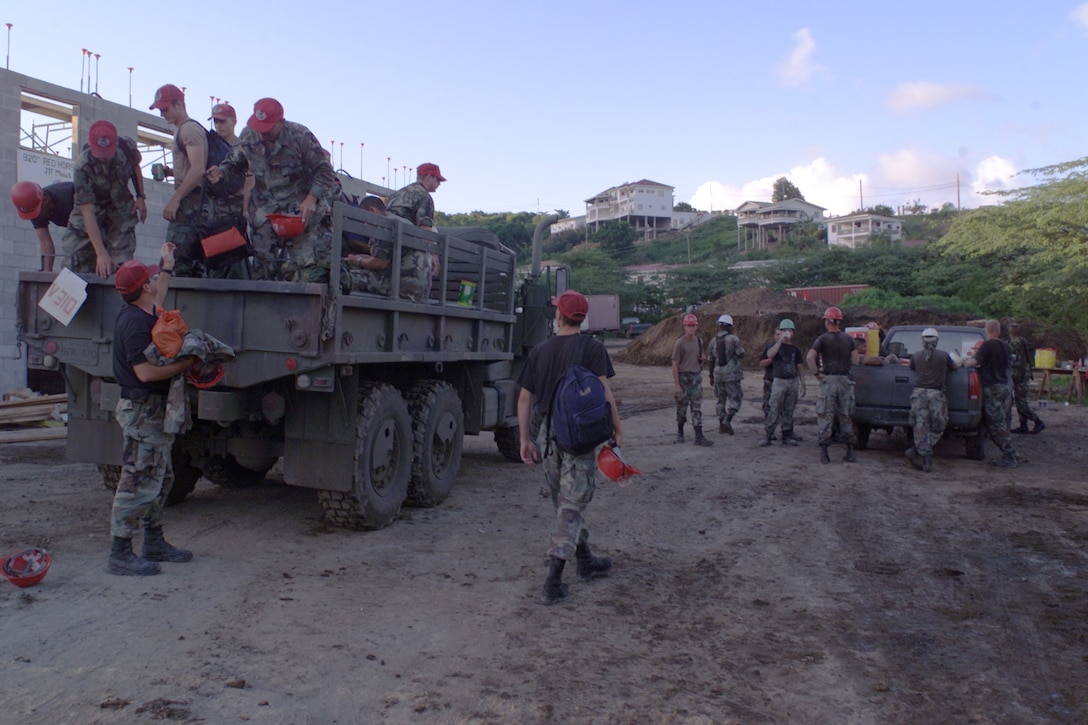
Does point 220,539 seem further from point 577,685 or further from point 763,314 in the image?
point 763,314

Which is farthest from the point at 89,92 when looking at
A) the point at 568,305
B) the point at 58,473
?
the point at 568,305

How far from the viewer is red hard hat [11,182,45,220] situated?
20.2 ft

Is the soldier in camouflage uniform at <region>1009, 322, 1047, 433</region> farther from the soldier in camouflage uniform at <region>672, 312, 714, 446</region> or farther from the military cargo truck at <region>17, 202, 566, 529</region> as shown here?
the military cargo truck at <region>17, 202, 566, 529</region>

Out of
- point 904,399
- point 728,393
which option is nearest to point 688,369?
point 728,393

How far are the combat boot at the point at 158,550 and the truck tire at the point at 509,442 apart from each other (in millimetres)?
4579

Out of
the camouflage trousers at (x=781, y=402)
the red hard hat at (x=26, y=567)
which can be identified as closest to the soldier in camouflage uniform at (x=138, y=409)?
the red hard hat at (x=26, y=567)

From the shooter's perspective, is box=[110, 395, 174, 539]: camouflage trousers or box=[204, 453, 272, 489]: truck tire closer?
box=[110, 395, 174, 539]: camouflage trousers

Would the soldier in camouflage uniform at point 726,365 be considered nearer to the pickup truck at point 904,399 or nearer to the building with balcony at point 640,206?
the pickup truck at point 904,399

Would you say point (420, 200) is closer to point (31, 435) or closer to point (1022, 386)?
point (31, 435)

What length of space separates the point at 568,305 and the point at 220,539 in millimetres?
2972

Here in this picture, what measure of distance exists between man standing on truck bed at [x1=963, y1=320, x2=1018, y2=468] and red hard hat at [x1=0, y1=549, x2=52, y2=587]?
31.9ft

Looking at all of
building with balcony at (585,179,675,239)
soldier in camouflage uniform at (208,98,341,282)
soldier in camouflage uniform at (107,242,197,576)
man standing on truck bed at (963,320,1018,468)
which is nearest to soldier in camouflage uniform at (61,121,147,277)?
soldier in camouflage uniform at (208,98,341,282)

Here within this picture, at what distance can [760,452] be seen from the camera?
11117mm

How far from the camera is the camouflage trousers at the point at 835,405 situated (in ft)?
34.1
